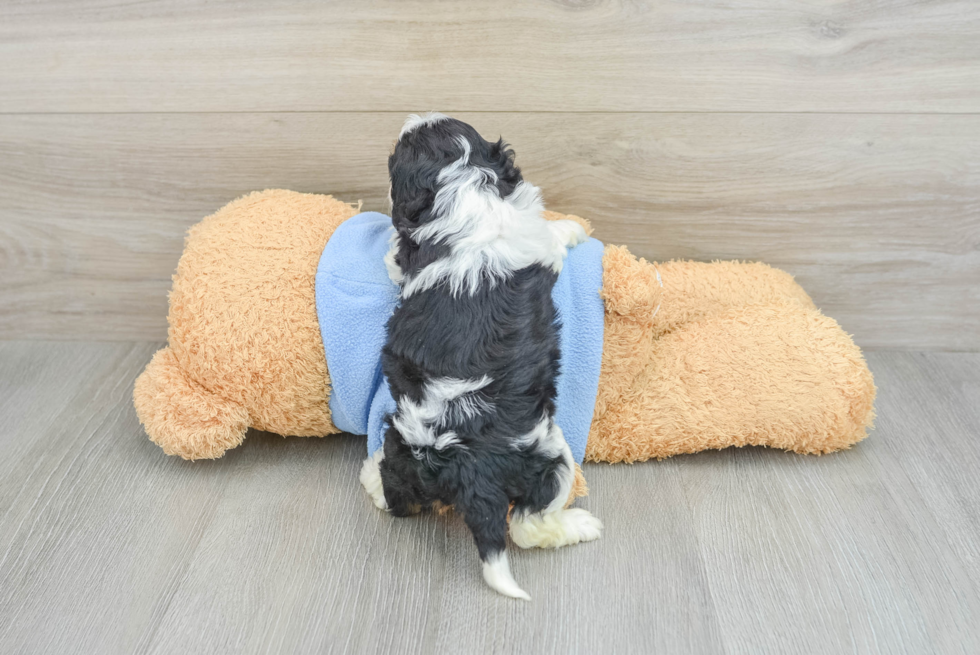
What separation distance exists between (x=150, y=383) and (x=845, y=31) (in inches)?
62.9

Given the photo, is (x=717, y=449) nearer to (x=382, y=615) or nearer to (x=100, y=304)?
(x=382, y=615)

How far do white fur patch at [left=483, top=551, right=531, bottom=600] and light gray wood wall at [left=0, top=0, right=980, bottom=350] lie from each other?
842mm

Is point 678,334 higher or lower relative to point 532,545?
higher

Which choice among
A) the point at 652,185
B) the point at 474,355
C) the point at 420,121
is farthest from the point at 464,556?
the point at 652,185

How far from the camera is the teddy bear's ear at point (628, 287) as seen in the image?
129 cm

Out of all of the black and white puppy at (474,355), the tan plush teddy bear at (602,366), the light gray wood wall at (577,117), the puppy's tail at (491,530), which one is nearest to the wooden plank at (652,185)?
the light gray wood wall at (577,117)

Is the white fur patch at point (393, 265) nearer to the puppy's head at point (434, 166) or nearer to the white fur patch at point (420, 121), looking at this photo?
the puppy's head at point (434, 166)

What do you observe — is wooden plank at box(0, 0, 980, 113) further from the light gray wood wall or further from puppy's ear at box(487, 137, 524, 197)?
puppy's ear at box(487, 137, 524, 197)

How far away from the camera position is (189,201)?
65.2 inches

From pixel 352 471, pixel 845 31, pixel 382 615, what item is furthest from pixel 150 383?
pixel 845 31

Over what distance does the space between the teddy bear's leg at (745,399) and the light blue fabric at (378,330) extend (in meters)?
0.13

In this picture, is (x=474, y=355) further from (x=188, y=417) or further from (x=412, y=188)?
(x=188, y=417)

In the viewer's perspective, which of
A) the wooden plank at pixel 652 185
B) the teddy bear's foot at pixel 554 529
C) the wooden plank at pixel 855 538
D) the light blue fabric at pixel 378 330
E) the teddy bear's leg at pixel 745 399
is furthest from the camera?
the wooden plank at pixel 652 185

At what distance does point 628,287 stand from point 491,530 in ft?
1.66
